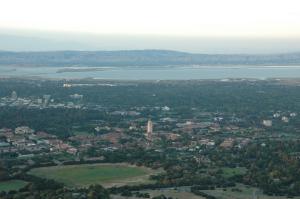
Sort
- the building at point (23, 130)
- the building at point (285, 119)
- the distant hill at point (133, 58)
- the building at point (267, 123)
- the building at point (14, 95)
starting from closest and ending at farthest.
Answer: the building at point (23, 130) → the building at point (267, 123) → the building at point (285, 119) → the building at point (14, 95) → the distant hill at point (133, 58)

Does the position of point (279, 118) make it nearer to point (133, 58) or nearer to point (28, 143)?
point (28, 143)

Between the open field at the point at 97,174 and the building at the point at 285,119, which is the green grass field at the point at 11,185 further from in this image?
the building at the point at 285,119

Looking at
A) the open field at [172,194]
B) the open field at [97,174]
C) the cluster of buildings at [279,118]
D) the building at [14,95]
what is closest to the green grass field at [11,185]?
the open field at [97,174]

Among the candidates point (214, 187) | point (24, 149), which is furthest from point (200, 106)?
point (214, 187)

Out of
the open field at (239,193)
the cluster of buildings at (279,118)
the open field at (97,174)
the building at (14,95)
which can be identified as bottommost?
the building at (14,95)

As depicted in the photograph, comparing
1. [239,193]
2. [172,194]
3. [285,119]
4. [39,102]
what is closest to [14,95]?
[39,102]

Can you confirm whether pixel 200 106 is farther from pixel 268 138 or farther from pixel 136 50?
pixel 136 50

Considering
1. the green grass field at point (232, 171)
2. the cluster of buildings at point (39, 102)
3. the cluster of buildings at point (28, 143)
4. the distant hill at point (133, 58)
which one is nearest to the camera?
the green grass field at point (232, 171)
